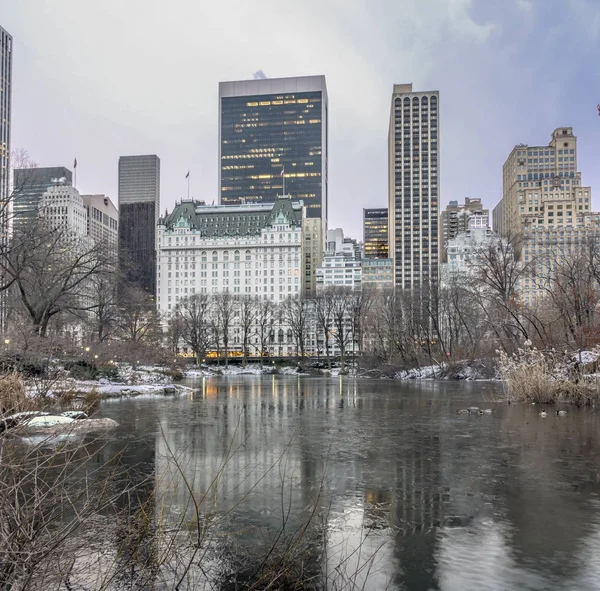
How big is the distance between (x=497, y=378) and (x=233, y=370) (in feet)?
180

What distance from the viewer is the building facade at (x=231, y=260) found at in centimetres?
17638

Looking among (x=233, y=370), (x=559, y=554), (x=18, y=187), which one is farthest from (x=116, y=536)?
(x=233, y=370)

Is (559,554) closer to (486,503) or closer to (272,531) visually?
A: (486,503)

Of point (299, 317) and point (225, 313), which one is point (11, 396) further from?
point (299, 317)

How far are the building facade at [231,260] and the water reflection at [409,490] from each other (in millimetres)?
156199

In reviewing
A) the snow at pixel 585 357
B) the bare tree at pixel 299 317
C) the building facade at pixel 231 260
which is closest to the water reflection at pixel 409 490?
the snow at pixel 585 357

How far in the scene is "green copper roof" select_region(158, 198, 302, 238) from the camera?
17912cm

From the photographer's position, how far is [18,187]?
2670 cm

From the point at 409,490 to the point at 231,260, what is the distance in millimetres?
169652

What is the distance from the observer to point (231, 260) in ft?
583

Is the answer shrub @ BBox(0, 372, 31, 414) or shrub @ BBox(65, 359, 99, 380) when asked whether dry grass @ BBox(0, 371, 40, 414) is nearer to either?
shrub @ BBox(0, 372, 31, 414)

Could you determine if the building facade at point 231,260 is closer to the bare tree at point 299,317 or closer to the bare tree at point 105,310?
the bare tree at point 299,317

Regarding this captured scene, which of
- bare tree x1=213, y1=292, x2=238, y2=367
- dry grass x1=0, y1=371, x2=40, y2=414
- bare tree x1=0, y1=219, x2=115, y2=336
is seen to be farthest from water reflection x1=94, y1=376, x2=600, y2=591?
bare tree x1=213, y1=292, x2=238, y2=367

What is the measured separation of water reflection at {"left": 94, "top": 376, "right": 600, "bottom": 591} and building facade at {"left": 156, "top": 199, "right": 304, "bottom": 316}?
15620cm
